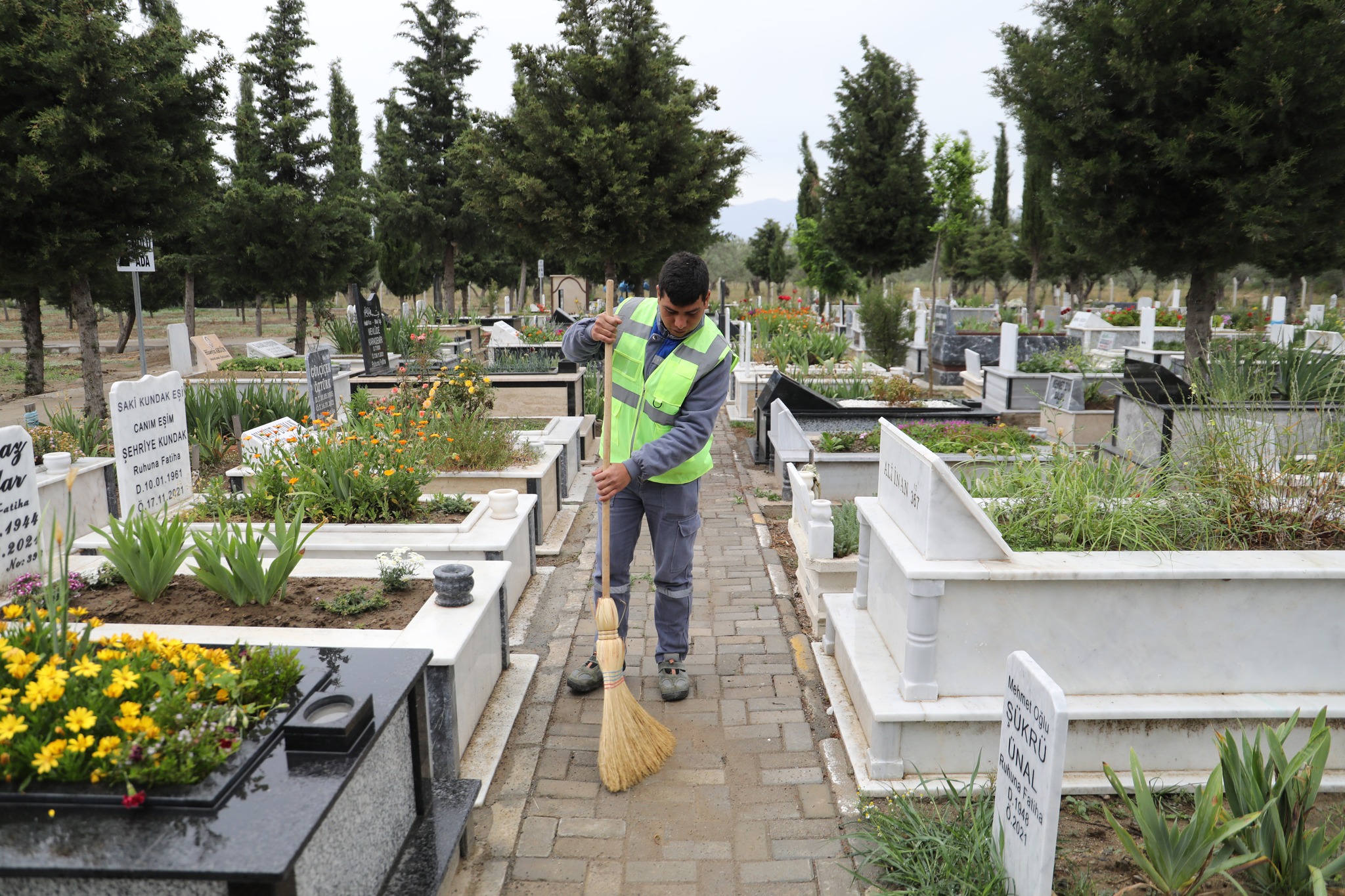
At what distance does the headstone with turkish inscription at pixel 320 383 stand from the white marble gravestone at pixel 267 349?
739cm

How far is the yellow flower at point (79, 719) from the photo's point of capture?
2.15m

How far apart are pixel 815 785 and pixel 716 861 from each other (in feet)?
2.10

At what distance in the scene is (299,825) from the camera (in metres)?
2.05

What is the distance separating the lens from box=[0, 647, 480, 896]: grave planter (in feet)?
6.27

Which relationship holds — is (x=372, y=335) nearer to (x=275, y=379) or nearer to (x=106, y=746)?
(x=275, y=379)

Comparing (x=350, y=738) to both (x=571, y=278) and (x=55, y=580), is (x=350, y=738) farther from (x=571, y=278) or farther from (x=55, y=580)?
(x=571, y=278)

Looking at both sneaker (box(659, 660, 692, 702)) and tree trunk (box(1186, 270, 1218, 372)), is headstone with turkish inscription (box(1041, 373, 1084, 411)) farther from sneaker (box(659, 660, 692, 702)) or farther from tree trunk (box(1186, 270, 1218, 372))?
sneaker (box(659, 660, 692, 702))

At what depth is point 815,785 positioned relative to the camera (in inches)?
143

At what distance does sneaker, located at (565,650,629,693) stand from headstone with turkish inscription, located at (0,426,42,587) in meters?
2.48

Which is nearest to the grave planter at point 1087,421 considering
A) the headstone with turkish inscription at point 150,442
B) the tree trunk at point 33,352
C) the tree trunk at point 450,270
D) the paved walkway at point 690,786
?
the paved walkway at point 690,786

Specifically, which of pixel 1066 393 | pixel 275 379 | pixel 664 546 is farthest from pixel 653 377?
pixel 275 379

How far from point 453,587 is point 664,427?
121 centimetres

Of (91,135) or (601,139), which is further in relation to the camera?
(601,139)

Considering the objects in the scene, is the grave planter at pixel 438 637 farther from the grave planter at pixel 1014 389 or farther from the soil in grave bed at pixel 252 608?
the grave planter at pixel 1014 389
